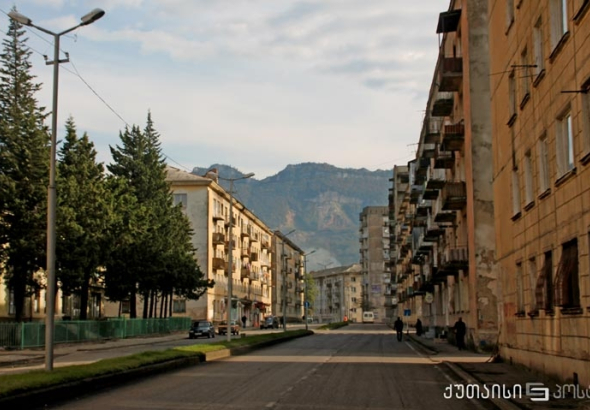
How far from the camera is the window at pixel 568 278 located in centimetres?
1688

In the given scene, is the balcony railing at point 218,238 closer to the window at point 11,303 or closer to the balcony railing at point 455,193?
the window at point 11,303

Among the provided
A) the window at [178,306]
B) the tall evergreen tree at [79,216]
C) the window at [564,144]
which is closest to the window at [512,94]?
the window at [564,144]

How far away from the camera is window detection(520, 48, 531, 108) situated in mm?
21438

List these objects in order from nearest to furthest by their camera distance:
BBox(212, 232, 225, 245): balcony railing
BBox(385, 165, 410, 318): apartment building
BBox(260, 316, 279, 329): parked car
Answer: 1. BBox(212, 232, 225, 245): balcony railing
2. BBox(260, 316, 279, 329): parked car
3. BBox(385, 165, 410, 318): apartment building

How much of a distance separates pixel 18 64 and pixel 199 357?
105ft

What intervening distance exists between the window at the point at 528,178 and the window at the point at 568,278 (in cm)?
431

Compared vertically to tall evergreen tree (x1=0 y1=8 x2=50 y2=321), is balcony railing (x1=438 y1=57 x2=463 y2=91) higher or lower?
higher

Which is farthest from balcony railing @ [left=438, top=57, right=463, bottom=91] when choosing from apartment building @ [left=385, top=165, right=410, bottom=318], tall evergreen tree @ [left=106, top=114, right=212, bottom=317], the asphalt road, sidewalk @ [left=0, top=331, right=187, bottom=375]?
apartment building @ [left=385, top=165, right=410, bottom=318]

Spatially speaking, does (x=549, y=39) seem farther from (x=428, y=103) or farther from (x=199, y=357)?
(x=428, y=103)

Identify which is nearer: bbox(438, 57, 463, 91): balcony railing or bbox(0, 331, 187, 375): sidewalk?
bbox(0, 331, 187, 375): sidewalk

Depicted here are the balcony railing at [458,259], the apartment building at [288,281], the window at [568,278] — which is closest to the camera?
the window at [568,278]

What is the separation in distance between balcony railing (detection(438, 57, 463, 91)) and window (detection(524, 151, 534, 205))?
19048 mm

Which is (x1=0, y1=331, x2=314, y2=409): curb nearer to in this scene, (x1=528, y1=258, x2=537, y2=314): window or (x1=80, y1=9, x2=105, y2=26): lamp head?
(x1=80, y1=9, x2=105, y2=26): lamp head

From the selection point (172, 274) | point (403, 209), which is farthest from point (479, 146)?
point (403, 209)
